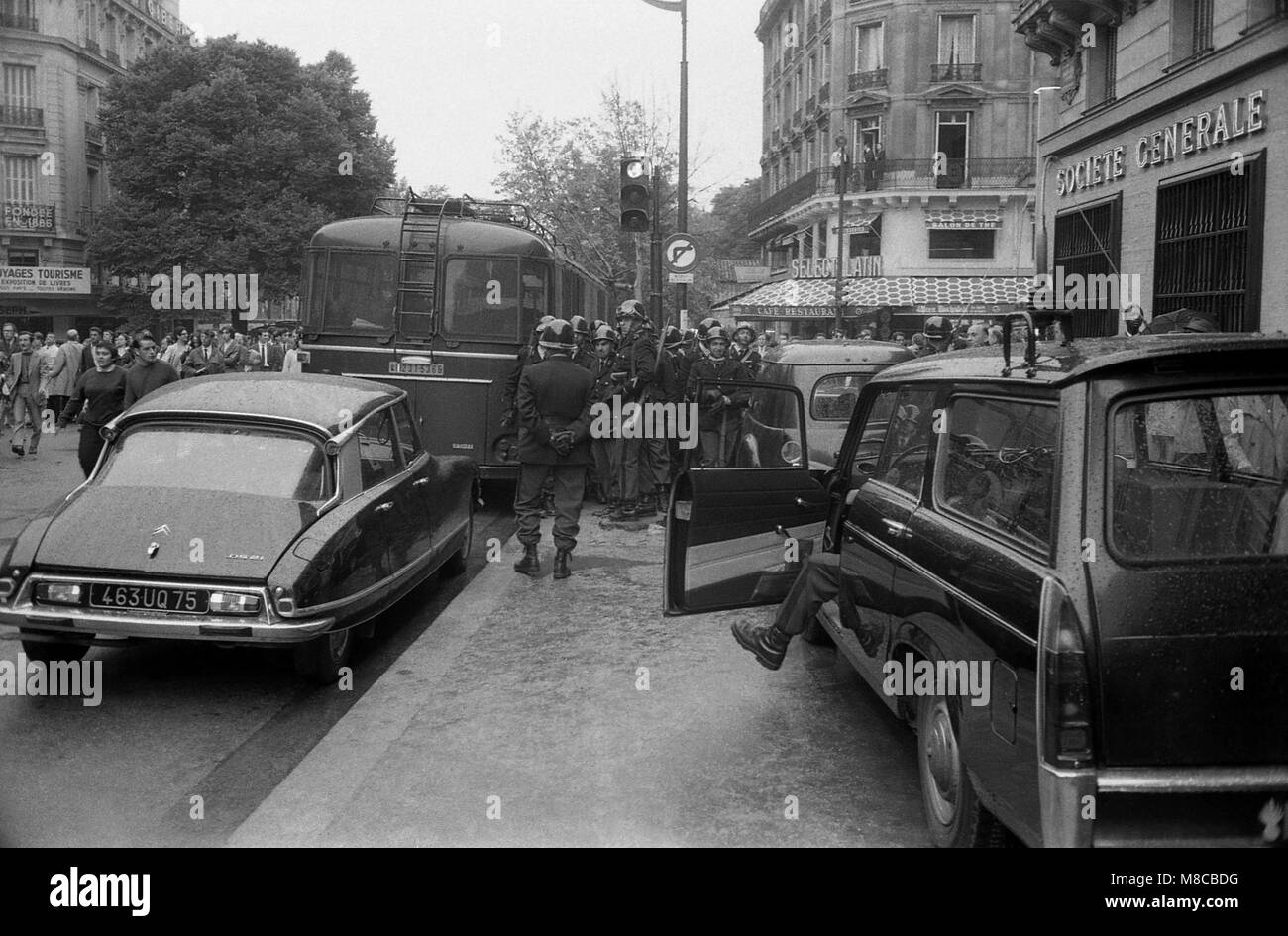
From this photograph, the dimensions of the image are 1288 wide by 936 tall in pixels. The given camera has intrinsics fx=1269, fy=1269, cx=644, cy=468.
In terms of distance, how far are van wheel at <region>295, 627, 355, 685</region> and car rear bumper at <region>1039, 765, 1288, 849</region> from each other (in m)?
3.88

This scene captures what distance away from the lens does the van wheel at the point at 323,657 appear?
6.21m

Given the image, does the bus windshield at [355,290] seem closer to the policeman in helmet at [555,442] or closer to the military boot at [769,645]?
the policeman in helmet at [555,442]

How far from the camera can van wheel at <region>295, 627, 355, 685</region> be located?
245 inches

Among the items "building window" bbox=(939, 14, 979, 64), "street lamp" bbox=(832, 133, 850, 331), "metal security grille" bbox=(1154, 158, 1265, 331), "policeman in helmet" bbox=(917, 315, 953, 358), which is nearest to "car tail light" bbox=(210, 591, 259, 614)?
"policeman in helmet" bbox=(917, 315, 953, 358)

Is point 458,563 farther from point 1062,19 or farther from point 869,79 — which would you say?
point 869,79

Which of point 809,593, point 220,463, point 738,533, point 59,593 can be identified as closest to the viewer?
point 809,593

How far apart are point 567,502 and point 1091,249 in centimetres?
1088

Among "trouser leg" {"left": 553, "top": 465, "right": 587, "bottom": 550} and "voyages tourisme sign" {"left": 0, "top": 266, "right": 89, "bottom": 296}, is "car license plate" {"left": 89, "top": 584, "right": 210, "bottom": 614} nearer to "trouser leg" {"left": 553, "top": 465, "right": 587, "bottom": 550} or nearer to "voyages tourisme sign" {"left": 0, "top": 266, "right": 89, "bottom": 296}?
"trouser leg" {"left": 553, "top": 465, "right": 587, "bottom": 550}

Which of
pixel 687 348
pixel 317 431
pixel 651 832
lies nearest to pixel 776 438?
pixel 687 348

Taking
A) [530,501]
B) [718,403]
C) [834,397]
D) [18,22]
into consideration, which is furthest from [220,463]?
[18,22]

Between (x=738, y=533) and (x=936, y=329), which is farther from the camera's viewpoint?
(x=936, y=329)

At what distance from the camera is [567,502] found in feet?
31.6
